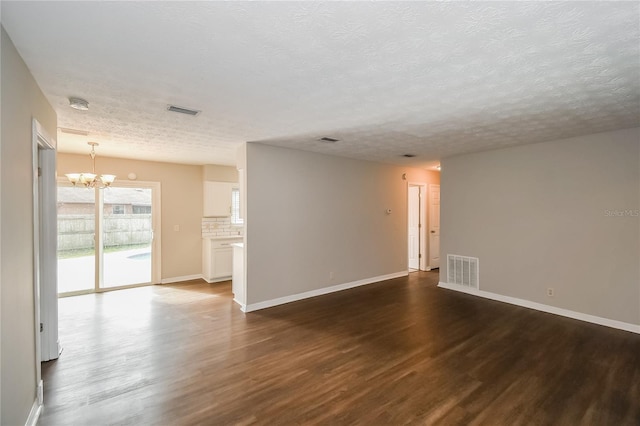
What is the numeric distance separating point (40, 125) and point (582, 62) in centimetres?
419

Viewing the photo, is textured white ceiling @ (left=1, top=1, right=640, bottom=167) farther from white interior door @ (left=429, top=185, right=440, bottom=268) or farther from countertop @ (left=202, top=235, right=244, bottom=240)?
white interior door @ (left=429, top=185, right=440, bottom=268)

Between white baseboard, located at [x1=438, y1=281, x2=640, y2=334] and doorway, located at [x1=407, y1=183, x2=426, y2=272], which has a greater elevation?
doorway, located at [x1=407, y1=183, x2=426, y2=272]

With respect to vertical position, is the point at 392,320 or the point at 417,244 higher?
the point at 417,244

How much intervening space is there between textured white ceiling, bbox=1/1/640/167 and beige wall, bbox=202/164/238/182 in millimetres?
A: 2797

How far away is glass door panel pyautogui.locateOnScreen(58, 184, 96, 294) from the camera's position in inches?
207

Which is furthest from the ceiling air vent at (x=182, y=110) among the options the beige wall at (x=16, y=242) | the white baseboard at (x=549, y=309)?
the white baseboard at (x=549, y=309)

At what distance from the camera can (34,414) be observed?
2113 millimetres

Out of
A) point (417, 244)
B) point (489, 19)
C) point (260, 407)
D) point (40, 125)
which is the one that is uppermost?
point (489, 19)

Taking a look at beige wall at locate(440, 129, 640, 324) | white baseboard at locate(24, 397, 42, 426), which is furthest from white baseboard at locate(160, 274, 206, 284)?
beige wall at locate(440, 129, 640, 324)

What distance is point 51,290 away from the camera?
298 cm

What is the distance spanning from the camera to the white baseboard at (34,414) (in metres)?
2.02

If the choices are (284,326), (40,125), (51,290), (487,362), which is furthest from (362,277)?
(40,125)

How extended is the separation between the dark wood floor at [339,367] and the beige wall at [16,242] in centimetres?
55

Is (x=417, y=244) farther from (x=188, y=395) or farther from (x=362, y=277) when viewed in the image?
(x=188, y=395)
